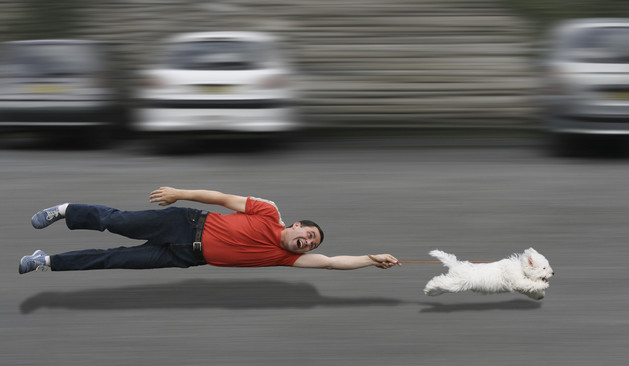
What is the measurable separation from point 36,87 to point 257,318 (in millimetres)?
5896

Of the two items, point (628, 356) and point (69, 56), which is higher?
point (69, 56)

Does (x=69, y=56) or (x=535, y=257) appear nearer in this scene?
(x=535, y=257)

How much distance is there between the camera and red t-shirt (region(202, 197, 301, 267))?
537cm

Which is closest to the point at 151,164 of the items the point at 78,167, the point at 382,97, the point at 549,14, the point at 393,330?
the point at 78,167

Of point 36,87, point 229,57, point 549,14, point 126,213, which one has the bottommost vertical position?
point 126,213

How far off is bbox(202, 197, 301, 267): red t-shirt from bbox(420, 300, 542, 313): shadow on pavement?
1027 millimetres

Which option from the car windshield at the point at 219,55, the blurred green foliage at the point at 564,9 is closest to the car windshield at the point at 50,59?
the car windshield at the point at 219,55

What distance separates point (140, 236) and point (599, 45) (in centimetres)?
646

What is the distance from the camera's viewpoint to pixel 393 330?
5.16 metres

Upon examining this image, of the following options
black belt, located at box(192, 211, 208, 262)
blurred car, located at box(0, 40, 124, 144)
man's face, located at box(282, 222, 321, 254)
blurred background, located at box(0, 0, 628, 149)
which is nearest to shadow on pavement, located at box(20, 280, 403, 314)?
black belt, located at box(192, 211, 208, 262)

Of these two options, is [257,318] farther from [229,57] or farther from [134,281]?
[229,57]

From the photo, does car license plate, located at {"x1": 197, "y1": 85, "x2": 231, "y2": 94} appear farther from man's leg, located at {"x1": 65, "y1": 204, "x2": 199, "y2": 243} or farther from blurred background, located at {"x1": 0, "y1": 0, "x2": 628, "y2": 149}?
man's leg, located at {"x1": 65, "y1": 204, "x2": 199, "y2": 243}

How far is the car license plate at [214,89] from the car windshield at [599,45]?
13.5ft

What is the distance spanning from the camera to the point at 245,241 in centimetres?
539
